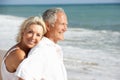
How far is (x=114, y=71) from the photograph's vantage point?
7.20m

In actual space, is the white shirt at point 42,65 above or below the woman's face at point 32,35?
below

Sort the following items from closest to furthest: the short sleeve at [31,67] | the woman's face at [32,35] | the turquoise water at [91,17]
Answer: the short sleeve at [31,67] → the woman's face at [32,35] → the turquoise water at [91,17]

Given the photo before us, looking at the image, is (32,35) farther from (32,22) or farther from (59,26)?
(59,26)

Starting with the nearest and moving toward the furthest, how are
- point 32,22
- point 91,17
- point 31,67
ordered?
point 31,67, point 32,22, point 91,17

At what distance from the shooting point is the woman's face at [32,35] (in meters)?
1.82

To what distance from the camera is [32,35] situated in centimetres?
183

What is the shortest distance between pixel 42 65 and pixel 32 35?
18 cm

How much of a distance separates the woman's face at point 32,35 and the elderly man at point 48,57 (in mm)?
33

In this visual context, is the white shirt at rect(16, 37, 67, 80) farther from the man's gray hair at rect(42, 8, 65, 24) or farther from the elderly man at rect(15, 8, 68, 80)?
the man's gray hair at rect(42, 8, 65, 24)

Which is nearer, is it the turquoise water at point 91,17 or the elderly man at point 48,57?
the elderly man at point 48,57

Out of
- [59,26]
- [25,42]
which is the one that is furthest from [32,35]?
[59,26]

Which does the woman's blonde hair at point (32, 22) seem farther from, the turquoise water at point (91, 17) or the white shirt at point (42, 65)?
the turquoise water at point (91, 17)

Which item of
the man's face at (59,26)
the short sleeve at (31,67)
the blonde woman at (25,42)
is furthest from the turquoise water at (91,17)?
the short sleeve at (31,67)

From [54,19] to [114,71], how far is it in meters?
5.49
